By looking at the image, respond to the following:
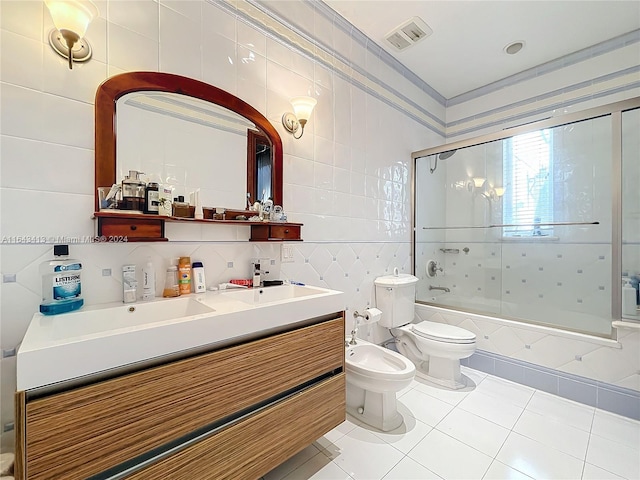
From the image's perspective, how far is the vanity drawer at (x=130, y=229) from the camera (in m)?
1.08

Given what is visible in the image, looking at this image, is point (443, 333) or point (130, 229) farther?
point (443, 333)

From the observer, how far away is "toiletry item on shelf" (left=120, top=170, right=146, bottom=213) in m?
1.13

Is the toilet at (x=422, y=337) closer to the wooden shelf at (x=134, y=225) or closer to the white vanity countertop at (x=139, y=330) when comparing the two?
the white vanity countertop at (x=139, y=330)

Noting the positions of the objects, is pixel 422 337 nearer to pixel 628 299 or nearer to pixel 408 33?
pixel 628 299

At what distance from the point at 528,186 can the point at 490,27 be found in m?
1.33

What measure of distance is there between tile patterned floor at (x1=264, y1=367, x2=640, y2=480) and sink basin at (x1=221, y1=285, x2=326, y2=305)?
2.58ft

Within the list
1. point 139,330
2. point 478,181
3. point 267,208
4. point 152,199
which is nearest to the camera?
point 139,330

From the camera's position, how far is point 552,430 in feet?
5.39

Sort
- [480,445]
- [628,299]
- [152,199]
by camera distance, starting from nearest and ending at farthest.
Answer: [152,199] < [480,445] < [628,299]

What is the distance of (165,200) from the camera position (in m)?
1.23

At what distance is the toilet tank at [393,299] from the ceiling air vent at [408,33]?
1933 millimetres

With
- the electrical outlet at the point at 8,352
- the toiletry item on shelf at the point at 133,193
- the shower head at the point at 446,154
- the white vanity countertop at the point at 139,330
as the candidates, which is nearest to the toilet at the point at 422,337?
the white vanity countertop at the point at 139,330

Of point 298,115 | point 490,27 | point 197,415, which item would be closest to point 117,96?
point 298,115

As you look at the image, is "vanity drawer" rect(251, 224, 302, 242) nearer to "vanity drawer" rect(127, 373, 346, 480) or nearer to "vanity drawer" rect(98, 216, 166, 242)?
"vanity drawer" rect(98, 216, 166, 242)
